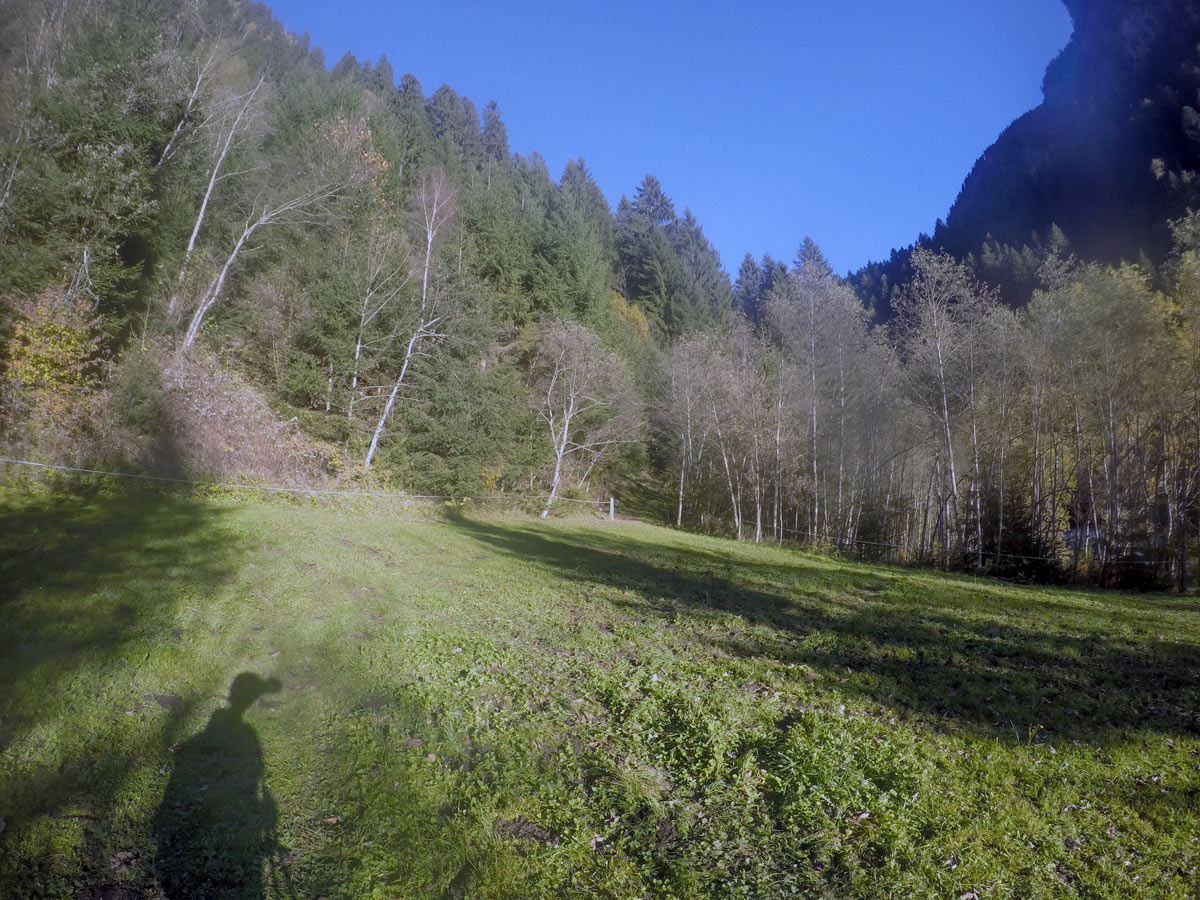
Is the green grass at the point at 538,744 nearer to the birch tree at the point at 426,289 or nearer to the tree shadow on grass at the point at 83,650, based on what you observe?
the tree shadow on grass at the point at 83,650

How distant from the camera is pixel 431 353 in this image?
20.5 metres

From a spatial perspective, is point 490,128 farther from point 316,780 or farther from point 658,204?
point 316,780

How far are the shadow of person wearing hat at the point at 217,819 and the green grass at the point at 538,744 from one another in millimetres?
18

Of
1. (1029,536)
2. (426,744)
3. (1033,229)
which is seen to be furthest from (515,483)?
(1033,229)

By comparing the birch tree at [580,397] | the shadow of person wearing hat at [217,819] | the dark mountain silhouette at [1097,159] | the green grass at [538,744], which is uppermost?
the dark mountain silhouette at [1097,159]

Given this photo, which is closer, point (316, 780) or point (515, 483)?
point (316, 780)

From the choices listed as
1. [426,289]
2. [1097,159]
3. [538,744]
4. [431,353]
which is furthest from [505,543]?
[1097,159]

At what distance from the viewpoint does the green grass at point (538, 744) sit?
9.58 ft

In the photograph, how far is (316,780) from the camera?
11.9 feet

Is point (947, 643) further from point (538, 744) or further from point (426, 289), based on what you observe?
point (426, 289)

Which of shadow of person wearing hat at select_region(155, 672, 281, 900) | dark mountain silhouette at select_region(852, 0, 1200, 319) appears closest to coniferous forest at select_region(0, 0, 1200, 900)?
shadow of person wearing hat at select_region(155, 672, 281, 900)

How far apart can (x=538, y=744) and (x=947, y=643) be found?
5154mm

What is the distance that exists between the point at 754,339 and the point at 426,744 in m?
25.2

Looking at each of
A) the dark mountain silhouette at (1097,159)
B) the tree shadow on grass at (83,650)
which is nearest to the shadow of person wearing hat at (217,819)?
the tree shadow on grass at (83,650)
